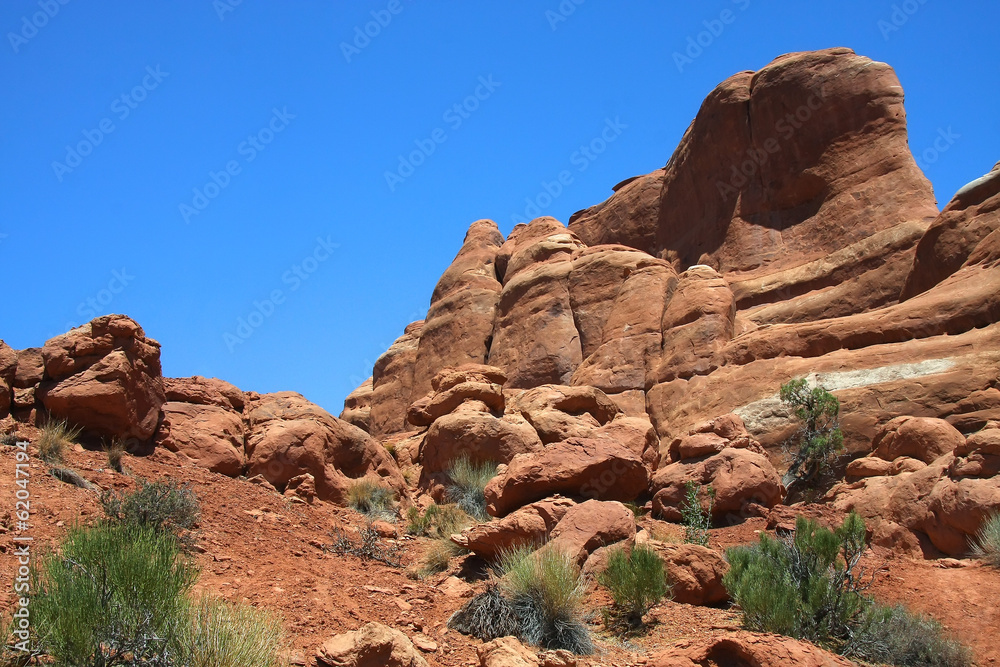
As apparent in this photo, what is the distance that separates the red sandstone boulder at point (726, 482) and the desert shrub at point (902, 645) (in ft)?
17.9

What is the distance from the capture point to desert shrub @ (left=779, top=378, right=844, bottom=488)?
17.4 m

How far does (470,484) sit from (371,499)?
210 cm

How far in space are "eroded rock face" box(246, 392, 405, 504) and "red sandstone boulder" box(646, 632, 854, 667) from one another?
9908 mm

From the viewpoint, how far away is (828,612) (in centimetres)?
903

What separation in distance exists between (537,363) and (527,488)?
15.3 m

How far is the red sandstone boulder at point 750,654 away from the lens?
6.92 metres

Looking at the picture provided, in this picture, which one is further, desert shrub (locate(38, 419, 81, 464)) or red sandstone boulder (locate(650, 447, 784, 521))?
red sandstone boulder (locate(650, 447, 784, 521))

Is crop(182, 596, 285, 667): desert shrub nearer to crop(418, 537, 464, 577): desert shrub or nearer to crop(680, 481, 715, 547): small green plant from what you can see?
crop(418, 537, 464, 577): desert shrub

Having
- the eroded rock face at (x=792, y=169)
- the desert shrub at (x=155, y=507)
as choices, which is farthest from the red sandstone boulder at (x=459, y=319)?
the desert shrub at (x=155, y=507)

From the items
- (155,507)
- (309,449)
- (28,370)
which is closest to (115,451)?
(28,370)

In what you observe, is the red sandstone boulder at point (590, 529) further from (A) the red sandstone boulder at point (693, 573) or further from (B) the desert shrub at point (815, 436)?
(B) the desert shrub at point (815, 436)

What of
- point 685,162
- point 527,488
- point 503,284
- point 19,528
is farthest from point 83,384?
point 685,162

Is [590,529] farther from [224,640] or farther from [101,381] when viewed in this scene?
[101,381]

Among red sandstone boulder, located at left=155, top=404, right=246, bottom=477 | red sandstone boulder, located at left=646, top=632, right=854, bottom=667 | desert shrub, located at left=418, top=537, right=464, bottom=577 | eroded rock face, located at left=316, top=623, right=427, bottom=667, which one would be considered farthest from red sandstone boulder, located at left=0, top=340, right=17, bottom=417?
red sandstone boulder, located at left=646, top=632, right=854, bottom=667
